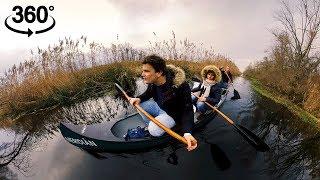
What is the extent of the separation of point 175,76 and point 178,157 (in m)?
2.16

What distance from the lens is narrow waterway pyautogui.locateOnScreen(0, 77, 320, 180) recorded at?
22.4ft

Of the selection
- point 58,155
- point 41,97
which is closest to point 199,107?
point 58,155

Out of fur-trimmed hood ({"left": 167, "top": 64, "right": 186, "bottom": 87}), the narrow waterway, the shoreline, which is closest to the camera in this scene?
fur-trimmed hood ({"left": 167, "top": 64, "right": 186, "bottom": 87})

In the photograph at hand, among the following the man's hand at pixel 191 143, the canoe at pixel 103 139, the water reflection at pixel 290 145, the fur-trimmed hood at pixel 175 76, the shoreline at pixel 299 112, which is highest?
the fur-trimmed hood at pixel 175 76

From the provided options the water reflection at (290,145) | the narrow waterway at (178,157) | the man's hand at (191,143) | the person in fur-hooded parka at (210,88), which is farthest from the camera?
the person in fur-hooded parka at (210,88)

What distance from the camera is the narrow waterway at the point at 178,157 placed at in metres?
6.82

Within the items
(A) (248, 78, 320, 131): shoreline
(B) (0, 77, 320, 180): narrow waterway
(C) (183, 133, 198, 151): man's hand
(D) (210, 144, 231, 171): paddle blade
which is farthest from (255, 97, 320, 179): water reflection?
(C) (183, 133, 198, 151): man's hand

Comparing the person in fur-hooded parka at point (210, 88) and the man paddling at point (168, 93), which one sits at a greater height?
the man paddling at point (168, 93)

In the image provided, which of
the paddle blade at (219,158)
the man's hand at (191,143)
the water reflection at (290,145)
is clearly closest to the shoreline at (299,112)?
the water reflection at (290,145)

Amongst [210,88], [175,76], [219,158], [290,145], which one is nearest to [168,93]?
[175,76]

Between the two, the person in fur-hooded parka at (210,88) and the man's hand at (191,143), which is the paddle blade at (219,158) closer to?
the person in fur-hooded parka at (210,88)

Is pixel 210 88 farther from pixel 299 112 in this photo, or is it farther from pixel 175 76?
pixel 299 112

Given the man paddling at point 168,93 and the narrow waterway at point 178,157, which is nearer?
the man paddling at point 168,93

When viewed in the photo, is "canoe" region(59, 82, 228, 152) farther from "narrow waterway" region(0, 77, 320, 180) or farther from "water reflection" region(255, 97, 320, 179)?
"water reflection" region(255, 97, 320, 179)
